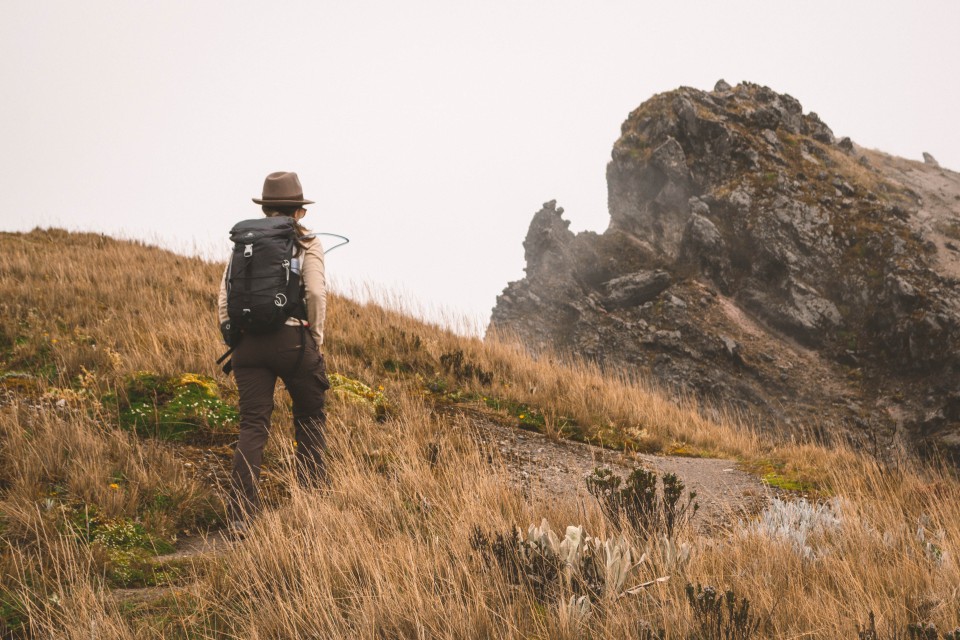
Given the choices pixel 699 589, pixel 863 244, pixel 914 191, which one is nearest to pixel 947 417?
pixel 863 244

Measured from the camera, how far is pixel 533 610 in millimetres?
2076

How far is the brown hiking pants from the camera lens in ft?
10.8

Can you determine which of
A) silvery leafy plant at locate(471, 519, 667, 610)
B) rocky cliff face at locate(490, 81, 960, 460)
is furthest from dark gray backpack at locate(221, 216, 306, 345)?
rocky cliff face at locate(490, 81, 960, 460)

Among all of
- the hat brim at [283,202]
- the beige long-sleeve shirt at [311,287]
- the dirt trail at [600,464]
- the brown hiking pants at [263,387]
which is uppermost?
the hat brim at [283,202]

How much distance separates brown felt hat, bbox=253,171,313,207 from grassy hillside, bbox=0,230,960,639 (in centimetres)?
175

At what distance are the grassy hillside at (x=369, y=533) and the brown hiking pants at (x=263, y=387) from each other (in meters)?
0.23

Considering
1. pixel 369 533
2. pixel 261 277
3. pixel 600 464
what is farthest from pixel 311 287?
pixel 600 464

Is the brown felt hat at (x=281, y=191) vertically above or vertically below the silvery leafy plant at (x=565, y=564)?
above

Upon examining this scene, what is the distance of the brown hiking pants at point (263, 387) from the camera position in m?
3.30

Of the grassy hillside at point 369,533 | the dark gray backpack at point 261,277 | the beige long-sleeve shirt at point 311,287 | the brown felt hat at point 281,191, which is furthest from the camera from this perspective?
the brown felt hat at point 281,191

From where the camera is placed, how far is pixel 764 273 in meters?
34.3

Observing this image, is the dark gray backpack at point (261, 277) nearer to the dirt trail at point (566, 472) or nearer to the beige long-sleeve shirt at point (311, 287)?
the beige long-sleeve shirt at point (311, 287)

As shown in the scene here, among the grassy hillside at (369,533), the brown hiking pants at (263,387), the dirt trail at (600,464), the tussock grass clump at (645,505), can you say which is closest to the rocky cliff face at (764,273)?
the dirt trail at (600,464)

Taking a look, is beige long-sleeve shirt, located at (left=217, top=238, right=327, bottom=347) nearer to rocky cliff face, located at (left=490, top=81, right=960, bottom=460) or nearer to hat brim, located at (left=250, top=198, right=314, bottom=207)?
hat brim, located at (left=250, top=198, right=314, bottom=207)
